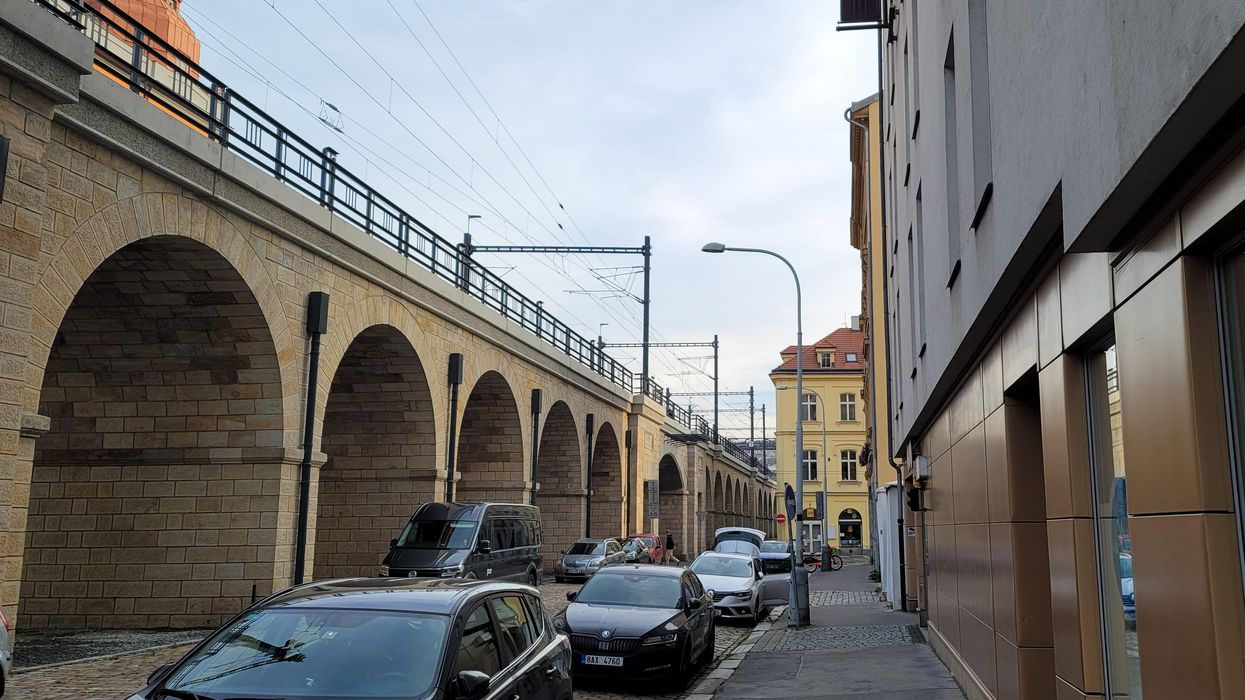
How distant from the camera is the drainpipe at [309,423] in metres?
16.1

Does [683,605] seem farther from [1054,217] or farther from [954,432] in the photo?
[1054,217]

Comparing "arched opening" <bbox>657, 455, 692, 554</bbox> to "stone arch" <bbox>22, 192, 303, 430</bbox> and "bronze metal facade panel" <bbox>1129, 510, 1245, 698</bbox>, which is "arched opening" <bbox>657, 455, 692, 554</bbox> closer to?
"stone arch" <bbox>22, 192, 303, 430</bbox>

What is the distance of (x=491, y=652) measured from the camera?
615 cm

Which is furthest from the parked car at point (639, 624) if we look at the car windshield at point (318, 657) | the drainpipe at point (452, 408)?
the drainpipe at point (452, 408)

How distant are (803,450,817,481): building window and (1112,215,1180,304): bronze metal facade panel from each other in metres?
71.4

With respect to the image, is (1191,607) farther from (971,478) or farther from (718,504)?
(718,504)

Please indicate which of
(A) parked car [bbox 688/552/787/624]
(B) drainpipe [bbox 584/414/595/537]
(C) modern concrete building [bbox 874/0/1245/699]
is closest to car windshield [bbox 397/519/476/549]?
(A) parked car [bbox 688/552/787/624]

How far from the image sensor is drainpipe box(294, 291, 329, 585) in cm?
1611

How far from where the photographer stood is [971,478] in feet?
31.7

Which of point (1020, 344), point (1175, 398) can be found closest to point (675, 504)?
point (1020, 344)

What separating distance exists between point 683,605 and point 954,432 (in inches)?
161

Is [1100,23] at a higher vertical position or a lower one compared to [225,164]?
lower

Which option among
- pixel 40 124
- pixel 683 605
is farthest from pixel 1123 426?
pixel 40 124

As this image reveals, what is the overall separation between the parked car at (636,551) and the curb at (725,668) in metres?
12.0
